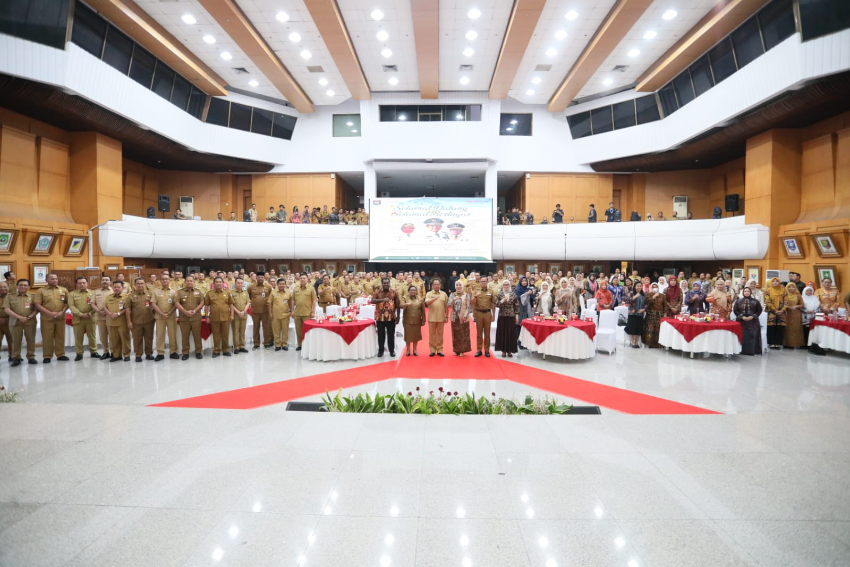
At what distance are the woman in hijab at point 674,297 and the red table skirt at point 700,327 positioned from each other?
0.78 m

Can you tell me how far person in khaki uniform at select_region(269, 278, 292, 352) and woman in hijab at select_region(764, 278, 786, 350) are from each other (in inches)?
397

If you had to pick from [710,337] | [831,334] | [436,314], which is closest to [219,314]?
[436,314]

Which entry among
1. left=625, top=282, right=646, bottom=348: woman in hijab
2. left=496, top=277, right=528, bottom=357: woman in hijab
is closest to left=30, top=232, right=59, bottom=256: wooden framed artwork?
left=496, top=277, right=528, bottom=357: woman in hijab

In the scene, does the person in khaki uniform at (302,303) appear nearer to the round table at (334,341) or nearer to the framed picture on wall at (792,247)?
the round table at (334,341)

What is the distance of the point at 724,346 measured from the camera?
7.07 meters

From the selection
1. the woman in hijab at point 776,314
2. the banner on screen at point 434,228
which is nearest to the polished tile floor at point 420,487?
the woman in hijab at point 776,314

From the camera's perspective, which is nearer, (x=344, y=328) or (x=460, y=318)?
(x=344, y=328)

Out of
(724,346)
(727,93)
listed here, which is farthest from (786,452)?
(727,93)

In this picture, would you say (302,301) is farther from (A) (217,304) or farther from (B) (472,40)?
(B) (472,40)

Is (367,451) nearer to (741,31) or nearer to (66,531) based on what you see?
(66,531)

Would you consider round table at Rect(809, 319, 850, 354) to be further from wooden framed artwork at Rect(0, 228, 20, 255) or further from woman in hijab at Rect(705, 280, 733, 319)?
wooden framed artwork at Rect(0, 228, 20, 255)

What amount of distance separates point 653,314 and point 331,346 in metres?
6.64

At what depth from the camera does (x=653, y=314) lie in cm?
824

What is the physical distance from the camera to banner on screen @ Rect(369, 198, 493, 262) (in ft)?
50.5
